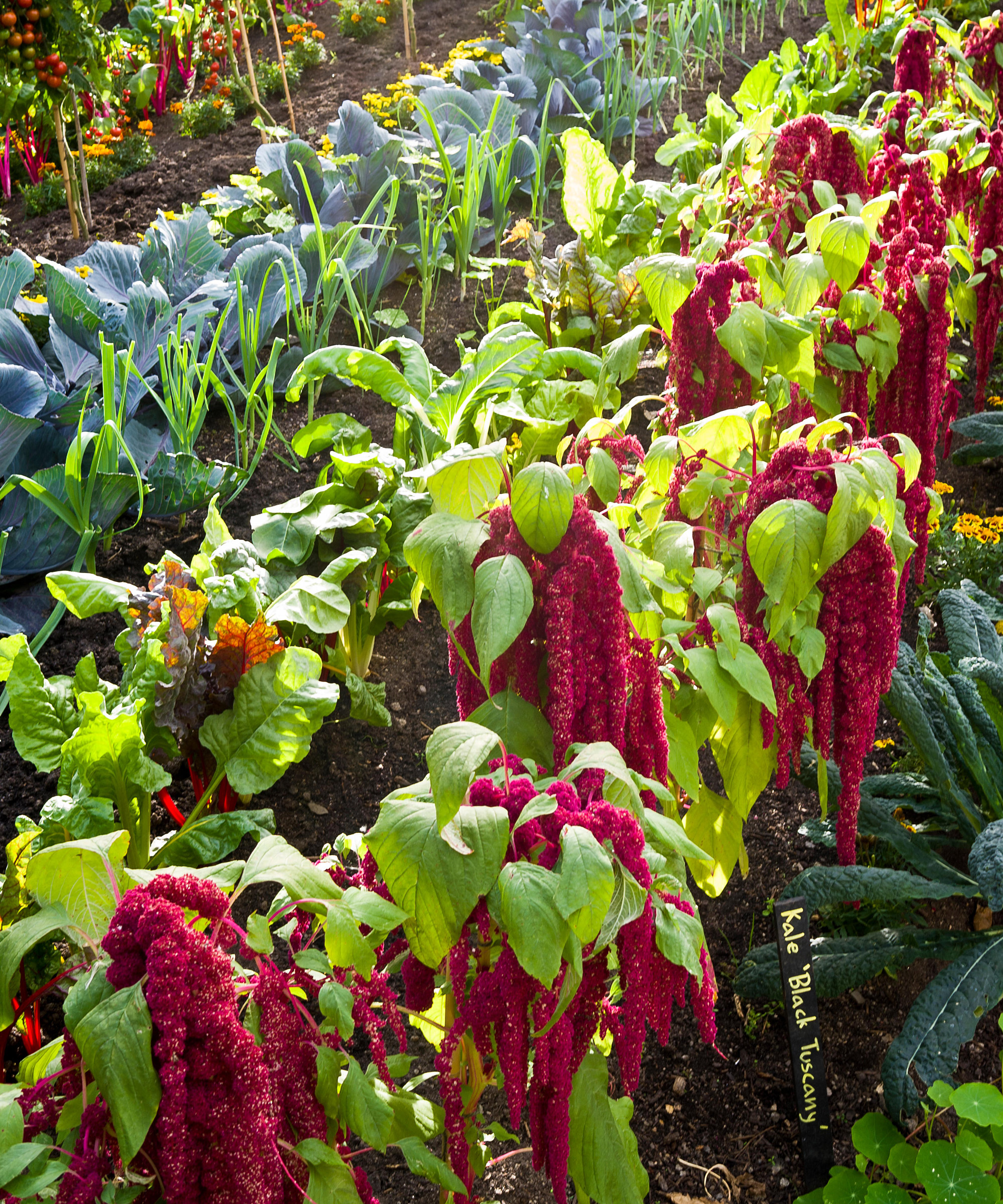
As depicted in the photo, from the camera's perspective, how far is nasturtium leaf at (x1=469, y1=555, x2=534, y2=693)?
1074mm

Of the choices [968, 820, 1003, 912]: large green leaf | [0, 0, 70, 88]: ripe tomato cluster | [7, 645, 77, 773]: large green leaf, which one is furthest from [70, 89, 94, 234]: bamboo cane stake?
[968, 820, 1003, 912]: large green leaf

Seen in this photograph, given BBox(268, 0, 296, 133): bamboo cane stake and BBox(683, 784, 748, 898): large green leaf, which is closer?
BBox(683, 784, 748, 898): large green leaf

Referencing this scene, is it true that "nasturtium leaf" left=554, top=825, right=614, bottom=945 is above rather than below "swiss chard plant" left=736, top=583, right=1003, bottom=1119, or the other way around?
above

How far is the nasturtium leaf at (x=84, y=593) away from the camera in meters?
2.05

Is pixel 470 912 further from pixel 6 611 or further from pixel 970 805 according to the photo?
pixel 6 611

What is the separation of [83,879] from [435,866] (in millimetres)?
368

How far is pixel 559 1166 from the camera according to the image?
3.50 feet

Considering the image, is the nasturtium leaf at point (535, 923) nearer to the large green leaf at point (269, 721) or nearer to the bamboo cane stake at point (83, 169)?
the large green leaf at point (269, 721)

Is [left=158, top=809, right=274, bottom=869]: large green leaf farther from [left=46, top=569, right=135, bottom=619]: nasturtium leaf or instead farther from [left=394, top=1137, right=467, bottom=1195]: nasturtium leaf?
[left=394, top=1137, right=467, bottom=1195]: nasturtium leaf

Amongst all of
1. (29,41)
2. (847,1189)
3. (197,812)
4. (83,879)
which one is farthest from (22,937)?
(29,41)

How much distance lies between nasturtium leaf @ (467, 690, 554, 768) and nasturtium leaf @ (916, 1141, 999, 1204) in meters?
0.88

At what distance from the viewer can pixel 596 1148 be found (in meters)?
1.32

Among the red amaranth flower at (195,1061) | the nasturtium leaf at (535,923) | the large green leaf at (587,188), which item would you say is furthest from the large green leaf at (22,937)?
the large green leaf at (587,188)

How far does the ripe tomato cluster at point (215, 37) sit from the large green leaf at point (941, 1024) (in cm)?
524
